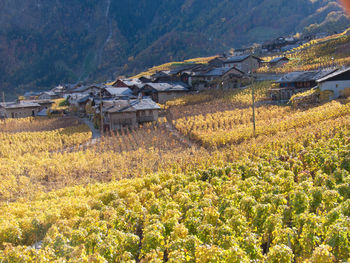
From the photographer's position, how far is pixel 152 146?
1094 inches

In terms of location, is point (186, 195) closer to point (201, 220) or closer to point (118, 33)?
point (201, 220)

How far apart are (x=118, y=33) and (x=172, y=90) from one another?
14136 centimetres

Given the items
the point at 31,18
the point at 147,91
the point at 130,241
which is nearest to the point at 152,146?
the point at 130,241

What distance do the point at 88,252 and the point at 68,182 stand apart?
445 inches

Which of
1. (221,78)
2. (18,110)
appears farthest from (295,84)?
(18,110)

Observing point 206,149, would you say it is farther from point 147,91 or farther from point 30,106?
point 30,106

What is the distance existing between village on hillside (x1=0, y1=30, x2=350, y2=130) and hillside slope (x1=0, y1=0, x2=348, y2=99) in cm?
5364

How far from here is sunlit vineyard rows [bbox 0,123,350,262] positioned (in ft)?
28.8

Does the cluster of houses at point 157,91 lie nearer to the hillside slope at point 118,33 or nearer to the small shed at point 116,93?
the small shed at point 116,93

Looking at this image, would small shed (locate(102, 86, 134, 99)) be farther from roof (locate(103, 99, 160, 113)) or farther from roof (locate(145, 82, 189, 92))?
roof (locate(103, 99, 160, 113))

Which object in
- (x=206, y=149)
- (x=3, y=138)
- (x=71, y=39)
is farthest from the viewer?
(x=71, y=39)

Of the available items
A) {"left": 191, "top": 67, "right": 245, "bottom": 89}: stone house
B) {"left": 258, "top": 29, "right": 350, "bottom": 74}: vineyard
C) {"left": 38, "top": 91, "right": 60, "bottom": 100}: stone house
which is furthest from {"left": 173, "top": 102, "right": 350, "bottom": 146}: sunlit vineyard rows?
{"left": 38, "top": 91, "right": 60, "bottom": 100}: stone house

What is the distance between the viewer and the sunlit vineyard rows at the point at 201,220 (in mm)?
8789

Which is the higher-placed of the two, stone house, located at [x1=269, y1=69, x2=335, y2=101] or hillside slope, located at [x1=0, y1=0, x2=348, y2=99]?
hillside slope, located at [x1=0, y1=0, x2=348, y2=99]
